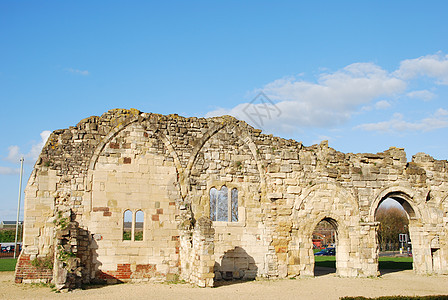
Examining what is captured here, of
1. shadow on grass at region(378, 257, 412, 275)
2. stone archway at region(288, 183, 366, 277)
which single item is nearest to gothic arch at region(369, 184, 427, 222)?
stone archway at region(288, 183, 366, 277)

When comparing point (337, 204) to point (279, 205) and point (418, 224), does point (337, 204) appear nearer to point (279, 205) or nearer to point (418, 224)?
point (279, 205)

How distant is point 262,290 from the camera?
13.3 metres

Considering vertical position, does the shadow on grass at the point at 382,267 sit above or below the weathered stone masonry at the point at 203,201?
below

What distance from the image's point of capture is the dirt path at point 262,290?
11.9 metres

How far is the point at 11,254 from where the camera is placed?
31.4m

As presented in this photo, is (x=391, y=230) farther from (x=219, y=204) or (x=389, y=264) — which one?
(x=219, y=204)

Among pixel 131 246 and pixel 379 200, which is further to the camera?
pixel 379 200

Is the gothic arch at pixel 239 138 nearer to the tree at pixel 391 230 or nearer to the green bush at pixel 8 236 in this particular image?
the green bush at pixel 8 236

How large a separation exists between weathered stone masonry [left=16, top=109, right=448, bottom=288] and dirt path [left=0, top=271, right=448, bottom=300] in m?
0.69

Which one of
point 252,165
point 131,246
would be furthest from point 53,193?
point 252,165

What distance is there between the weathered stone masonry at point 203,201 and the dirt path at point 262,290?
27.1 inches

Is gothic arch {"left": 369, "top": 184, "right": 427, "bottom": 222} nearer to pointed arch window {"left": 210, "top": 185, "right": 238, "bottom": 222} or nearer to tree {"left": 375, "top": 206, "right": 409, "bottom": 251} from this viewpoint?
pointed arch window {"left": 210, "top": 185, "right": 238, "bottom": 222}

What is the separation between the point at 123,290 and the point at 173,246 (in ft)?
9.31

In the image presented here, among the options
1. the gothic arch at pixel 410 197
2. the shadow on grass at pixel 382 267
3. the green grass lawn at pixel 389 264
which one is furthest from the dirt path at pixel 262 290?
the green grass lawn at pixel 389 264
